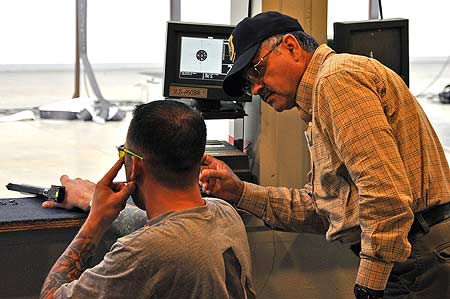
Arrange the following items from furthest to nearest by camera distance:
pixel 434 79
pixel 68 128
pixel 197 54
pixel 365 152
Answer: pixel 434 79
pixel 68 128
pixel 197 54
pixel 365 152

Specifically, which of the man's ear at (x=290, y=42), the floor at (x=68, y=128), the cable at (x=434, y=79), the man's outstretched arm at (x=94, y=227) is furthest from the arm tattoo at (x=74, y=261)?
the cable at (x=434, y=79)

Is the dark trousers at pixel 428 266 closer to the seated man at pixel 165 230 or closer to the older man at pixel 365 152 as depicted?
the older man at pixel 365 152

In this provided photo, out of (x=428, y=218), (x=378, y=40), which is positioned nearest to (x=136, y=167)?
(x=428, y=218)

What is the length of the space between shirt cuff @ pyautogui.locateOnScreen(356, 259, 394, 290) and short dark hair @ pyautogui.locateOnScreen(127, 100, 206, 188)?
1.61 feet

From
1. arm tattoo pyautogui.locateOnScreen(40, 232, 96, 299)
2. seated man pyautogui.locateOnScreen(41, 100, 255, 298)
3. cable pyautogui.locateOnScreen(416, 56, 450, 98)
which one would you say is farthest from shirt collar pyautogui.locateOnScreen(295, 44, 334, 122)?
cable pyautogui.locateOnScreen(416, 56, 450, 98)

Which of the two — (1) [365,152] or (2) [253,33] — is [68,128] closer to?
(2) [253,33]

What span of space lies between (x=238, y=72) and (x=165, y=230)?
1.86ft

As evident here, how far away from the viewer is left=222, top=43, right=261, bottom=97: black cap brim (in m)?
2.15

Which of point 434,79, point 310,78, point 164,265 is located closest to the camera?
point 164,265

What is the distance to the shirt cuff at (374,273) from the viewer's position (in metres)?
2.02

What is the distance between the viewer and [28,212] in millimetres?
2650

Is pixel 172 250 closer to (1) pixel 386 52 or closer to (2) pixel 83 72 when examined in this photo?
(1) pixel 386 52

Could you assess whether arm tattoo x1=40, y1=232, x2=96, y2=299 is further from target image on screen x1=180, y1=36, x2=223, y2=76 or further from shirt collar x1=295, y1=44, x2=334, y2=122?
target image on screen x1=180, y1=36, x2=223, y2=76

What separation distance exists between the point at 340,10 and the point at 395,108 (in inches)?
214
